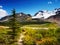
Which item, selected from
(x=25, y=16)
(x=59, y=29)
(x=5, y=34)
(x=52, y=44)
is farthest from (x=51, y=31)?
(x=25, y=16)

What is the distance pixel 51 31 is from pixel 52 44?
4070mm

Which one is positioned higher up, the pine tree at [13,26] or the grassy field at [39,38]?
the pine tree at [13,26]

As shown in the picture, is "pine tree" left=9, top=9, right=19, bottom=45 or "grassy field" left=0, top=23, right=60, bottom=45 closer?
"grassy field" left=0, top=23, right=60, bottom=45

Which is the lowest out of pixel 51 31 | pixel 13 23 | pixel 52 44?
pixel 52 44

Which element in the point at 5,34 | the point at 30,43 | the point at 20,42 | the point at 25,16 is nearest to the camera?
the point at 30,43

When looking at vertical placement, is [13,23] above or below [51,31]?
above

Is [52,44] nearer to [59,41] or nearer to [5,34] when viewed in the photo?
[59,41]

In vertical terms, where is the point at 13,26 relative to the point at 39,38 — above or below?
above

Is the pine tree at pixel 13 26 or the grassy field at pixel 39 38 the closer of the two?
the grassy field at pixel 39 38

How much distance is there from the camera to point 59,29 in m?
32.2

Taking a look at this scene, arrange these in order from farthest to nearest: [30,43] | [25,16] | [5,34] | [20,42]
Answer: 1. [25,16]
2. [5,34]
3. [20,42]
4. [30,43]

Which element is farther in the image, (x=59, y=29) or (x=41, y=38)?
(x=59, y=29)

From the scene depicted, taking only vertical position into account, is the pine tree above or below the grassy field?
above

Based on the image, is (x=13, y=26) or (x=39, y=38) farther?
(x=13, y=26)
